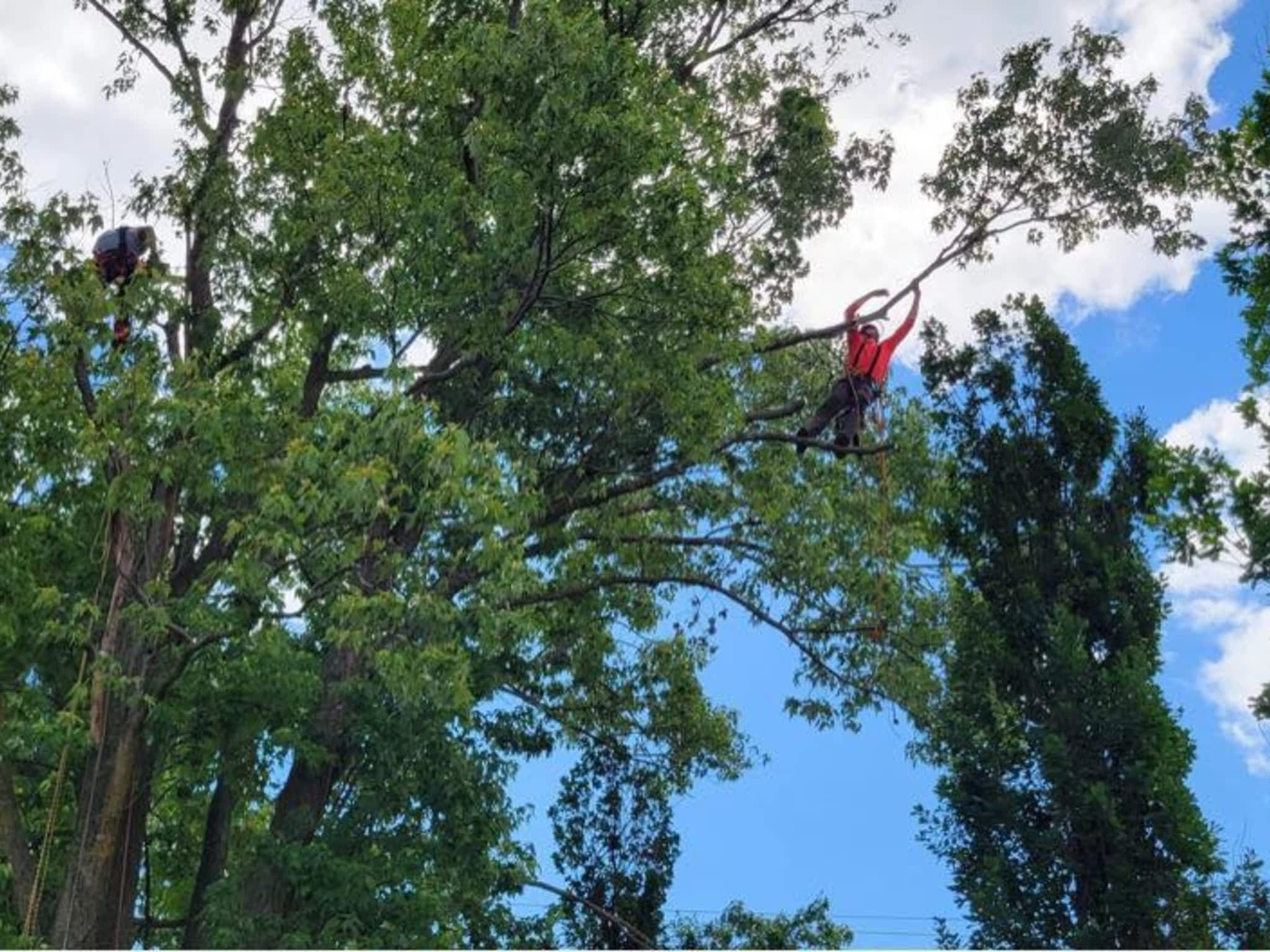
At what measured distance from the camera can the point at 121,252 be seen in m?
14.2

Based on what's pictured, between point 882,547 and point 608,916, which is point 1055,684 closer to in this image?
point 882,547

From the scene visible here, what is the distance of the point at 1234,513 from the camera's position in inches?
444

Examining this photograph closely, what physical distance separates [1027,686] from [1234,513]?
2.93m

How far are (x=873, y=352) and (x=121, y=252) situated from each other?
704cm

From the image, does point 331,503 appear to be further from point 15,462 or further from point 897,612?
point 897,612

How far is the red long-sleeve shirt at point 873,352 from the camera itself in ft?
47.1

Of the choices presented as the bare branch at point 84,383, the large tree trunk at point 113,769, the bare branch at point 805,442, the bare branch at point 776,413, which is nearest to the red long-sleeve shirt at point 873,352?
the bare branch at point 805,442

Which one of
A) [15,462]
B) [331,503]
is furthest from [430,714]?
[15,462]

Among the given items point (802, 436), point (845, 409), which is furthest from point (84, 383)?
point (845, 409)

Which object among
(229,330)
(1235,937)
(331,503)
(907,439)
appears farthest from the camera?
(907,439)

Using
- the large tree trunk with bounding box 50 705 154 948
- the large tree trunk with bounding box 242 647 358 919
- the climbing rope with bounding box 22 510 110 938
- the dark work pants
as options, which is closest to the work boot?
the dark work pants

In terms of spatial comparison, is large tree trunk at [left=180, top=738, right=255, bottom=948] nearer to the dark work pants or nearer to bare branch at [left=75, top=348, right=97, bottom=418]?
bare branch at [left=75, top=348, right=97, bottom=418]

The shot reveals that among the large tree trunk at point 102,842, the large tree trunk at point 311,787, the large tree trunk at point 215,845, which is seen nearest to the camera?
the large tree trunk at point 102,842

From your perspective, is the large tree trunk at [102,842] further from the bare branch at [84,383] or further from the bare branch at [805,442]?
the bare branch at [805,442]
